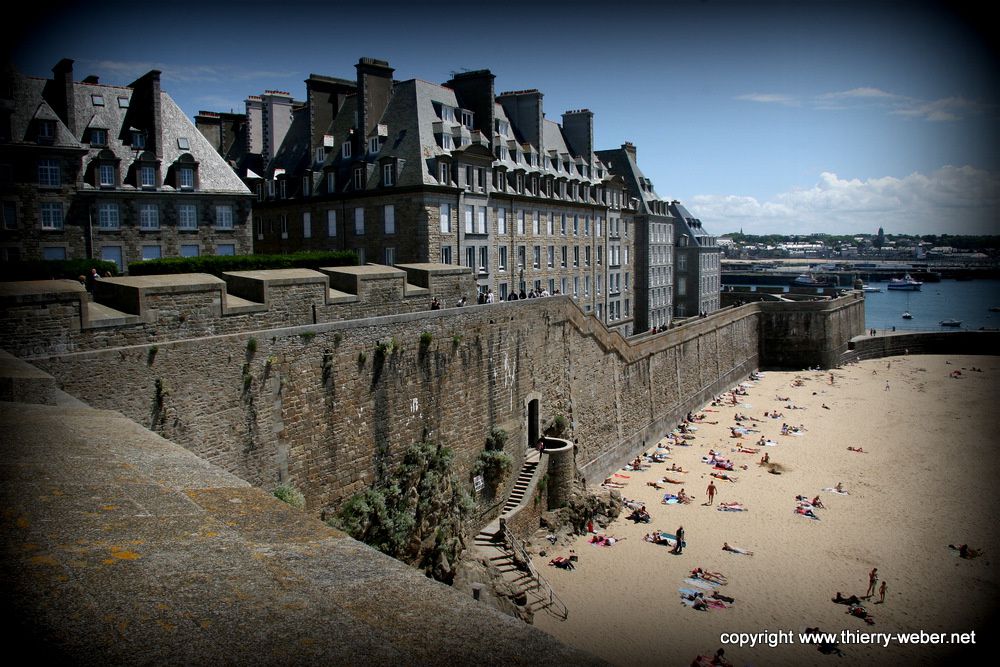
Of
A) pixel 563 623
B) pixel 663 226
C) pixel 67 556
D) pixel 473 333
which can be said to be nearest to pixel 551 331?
pixel 473 333

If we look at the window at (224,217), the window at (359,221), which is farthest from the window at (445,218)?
the window at (224,217)

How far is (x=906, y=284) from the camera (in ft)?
463

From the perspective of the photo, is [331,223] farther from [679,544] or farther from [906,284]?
[906,284]

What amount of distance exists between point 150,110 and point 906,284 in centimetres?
14644

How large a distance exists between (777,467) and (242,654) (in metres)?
32.9

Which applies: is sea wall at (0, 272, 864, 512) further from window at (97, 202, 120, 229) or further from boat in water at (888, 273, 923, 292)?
boat in water at (888, 273, 923, 292)

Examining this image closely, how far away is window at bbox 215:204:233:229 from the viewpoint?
2916 cm

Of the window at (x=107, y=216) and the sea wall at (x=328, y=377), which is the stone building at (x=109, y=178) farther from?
the sea wall at (x=328, y=377)

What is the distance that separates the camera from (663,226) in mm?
60031

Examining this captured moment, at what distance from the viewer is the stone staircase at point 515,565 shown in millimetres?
19297

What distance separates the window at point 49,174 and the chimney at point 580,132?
3115 centimetres

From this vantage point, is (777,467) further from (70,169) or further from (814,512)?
(70,169)

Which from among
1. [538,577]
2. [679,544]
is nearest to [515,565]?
[538,577]

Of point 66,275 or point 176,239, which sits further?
point 176,239
